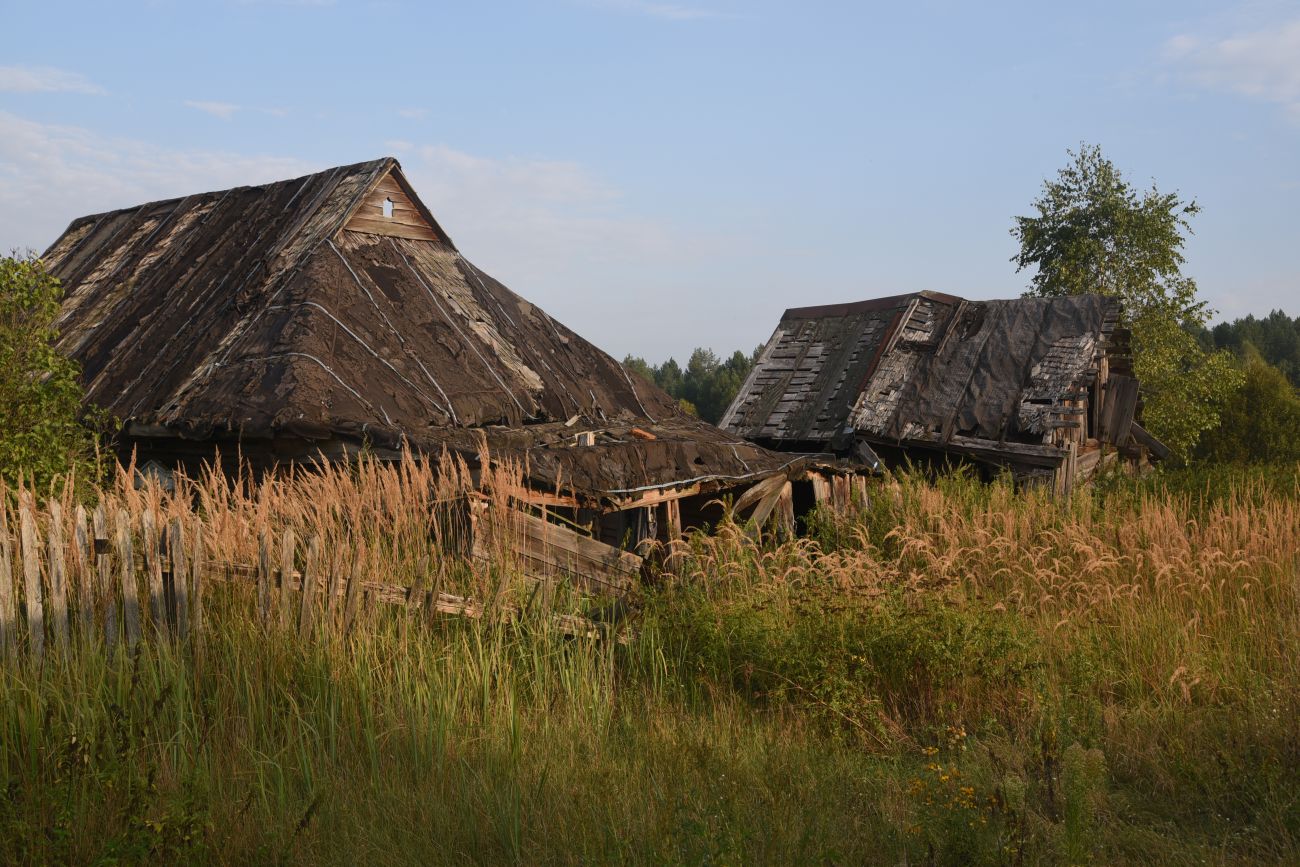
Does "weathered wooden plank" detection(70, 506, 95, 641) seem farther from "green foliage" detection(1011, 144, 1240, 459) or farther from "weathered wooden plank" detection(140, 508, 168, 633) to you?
"green foliage" detection(1011, 144, 1240, 459)

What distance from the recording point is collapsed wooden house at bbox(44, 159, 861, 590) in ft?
33.8

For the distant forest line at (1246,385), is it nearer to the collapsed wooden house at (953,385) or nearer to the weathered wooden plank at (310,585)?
the collapsed wooden house at (953,385)

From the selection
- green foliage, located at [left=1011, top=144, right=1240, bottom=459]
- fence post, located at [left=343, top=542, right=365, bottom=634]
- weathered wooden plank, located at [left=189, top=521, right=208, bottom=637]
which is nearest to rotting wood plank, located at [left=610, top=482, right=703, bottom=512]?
fence post, located at [left=343, top=542, right=365, bottom=634]

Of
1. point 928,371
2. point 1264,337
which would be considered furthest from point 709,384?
point 928,371

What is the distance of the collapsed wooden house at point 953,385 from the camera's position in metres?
17.2

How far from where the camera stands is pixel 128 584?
5.32 m

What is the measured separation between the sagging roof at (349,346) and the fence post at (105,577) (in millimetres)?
3570

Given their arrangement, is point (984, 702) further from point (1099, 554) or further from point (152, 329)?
point (152, 329)

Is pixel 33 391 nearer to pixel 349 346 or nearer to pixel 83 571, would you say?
Answer: pixel 83 571

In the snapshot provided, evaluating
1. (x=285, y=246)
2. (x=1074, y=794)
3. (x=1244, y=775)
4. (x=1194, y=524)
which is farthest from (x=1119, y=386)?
(x=1074, y=794)

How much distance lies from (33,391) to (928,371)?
48.6ft

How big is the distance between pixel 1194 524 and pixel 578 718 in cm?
593

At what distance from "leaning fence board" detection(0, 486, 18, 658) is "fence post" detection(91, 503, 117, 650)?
1.26ft

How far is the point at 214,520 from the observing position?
5801mm
